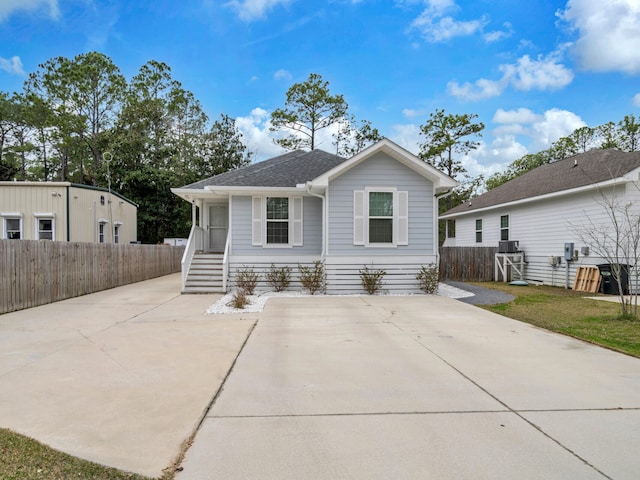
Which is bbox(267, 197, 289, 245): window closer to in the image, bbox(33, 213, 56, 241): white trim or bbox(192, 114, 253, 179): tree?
bbox(33, 213, 56, 241): white trim

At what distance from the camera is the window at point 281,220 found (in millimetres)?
12805

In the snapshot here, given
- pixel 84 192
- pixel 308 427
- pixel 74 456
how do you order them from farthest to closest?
pixel 84 192 → pixel 308 427 → pixel 74 456

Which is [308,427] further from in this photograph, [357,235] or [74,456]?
[357,235]

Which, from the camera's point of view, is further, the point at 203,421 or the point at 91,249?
the point at 91,249

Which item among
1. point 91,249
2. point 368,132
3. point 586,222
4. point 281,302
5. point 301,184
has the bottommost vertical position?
point 281,302

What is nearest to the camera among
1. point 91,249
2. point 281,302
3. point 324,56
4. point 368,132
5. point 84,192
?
point 281,302

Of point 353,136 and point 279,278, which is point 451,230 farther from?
point 279,278

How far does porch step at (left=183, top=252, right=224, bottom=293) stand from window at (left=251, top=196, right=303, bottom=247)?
1.79 m

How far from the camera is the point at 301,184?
12148 millimetres

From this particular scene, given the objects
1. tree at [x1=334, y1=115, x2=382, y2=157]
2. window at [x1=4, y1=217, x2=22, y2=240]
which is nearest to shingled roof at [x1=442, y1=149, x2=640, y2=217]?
tree at [x1=334, y1=115, x2=382, y2=157]

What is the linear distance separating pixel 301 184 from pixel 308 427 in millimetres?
9609

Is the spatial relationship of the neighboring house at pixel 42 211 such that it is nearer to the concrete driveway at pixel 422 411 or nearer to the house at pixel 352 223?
the house at pixel 352 223

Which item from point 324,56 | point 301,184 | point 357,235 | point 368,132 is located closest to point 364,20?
point 324,56

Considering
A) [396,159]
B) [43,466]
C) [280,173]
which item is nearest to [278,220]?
[280,173]
